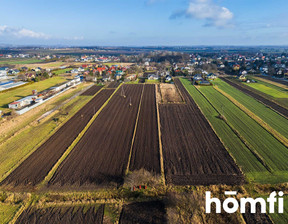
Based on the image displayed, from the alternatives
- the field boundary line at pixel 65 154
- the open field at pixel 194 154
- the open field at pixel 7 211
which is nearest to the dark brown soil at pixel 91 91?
the field boundary line at pixel 65 154

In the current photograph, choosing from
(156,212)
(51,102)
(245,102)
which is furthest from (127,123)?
(245,102)

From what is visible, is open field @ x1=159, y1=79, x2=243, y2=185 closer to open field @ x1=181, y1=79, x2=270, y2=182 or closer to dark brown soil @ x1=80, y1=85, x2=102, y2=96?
open field @ x1=181, y1=79, x2=270, y2=182

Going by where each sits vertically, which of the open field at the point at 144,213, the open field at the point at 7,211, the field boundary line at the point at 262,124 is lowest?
the open field at the point at 7,211

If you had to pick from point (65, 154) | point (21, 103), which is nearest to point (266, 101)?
point (65, 154)

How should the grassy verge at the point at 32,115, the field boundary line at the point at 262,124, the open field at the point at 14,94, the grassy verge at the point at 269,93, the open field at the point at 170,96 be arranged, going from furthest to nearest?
1. the open field at the point at 170,96
2. the grassy verge at the point at 269,93
3. the open field at the point at 14,94
4. the grassy verge at the point at 32,115
5. the field boundary line at the point at 262,124

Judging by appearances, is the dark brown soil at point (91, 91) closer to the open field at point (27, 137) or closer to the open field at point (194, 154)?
the open field at point (27, 137)

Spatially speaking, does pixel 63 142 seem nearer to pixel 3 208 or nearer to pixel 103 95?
pixel 3 208

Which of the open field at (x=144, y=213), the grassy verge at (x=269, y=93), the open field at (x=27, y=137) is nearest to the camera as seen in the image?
the open field at (x=144, y=213)

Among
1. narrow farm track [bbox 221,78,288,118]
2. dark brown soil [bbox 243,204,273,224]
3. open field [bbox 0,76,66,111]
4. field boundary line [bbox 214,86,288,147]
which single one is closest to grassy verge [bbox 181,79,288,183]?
field boundary line [bbox 214,86,288,147]
